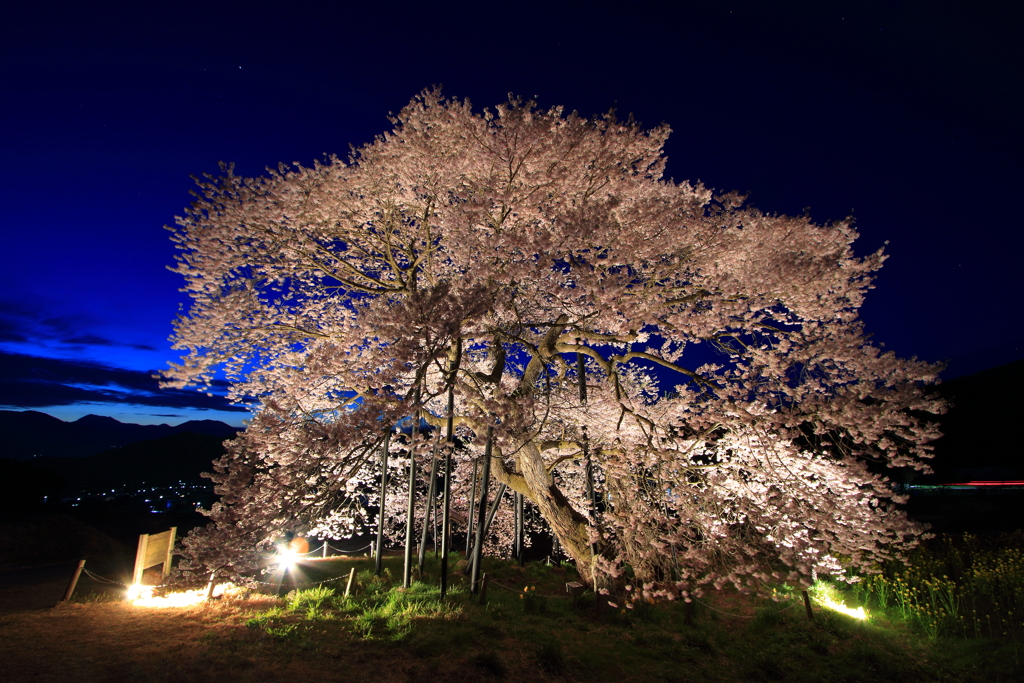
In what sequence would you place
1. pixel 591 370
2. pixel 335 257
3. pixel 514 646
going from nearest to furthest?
pixel 514 646 → pixel 335 257 → pixel 591 370

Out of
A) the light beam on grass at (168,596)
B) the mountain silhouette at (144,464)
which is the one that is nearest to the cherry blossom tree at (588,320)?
Result: the light beam on grass at (168,596)

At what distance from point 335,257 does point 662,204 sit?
7.06 metres

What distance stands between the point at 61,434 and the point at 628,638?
146m

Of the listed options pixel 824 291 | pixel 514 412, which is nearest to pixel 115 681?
pixel 514 412

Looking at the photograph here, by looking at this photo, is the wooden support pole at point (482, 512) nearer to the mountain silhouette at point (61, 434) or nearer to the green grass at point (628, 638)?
the green grass at point (628, 638)

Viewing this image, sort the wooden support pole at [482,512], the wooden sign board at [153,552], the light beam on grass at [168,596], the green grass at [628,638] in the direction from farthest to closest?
the wooden sign board at [153,552] < the light beam on grass at [168,596] < the wooden support pole at [482,512] < the green grass at [628,638]

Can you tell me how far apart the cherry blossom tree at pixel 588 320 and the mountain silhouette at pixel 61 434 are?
326 ft

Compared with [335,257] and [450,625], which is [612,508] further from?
[335,257]

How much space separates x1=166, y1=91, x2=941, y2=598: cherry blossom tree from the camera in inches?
280

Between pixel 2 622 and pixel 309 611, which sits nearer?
pixel 2 622

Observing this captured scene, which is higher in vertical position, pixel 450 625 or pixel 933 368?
pixel 933 368

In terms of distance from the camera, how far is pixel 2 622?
6.89 metres

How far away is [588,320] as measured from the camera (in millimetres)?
8859

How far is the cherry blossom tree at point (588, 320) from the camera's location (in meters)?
7.10
